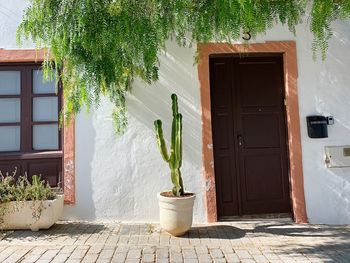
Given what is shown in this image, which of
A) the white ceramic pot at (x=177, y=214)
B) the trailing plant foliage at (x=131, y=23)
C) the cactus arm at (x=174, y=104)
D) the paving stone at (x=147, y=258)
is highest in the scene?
the trailing plant foliage at (x=131, y=23)

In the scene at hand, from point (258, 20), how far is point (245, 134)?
9.42 feet

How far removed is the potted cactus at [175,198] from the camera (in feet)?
16.7

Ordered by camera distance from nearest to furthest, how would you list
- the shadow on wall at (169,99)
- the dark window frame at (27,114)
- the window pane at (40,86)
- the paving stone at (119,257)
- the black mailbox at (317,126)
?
the paving stone at (119,257) → the black mailbox at (317,126) → the shadow on wall at (169,99) → the dark window frame at (27,114) → the window pane at (40,86)

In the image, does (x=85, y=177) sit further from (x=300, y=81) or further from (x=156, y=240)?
(x=300, y=81)

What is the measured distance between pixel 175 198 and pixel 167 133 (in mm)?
1187

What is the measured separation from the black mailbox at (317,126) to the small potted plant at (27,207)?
382 cm

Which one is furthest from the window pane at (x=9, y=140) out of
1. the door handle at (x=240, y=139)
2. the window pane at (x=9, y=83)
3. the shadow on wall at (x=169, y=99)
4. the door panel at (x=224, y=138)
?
the door handle at (x=240, y=139)

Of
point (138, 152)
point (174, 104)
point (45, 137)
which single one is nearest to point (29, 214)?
point (45, 137)

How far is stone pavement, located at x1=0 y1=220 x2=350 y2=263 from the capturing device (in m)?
4.35

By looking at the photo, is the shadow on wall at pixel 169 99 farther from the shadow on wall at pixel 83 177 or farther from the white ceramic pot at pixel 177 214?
the white ceramic pot at pixel 177 214

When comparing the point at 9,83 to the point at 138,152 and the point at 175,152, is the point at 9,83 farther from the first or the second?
the point at 175,152

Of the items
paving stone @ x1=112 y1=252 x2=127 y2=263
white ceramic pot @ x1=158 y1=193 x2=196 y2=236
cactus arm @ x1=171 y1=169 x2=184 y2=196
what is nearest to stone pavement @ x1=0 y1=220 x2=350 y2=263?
paving stone @ x1=112 y1=252 x2=127 y2=263

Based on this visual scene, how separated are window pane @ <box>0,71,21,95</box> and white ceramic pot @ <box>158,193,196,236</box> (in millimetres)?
2962

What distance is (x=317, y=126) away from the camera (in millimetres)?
5824
